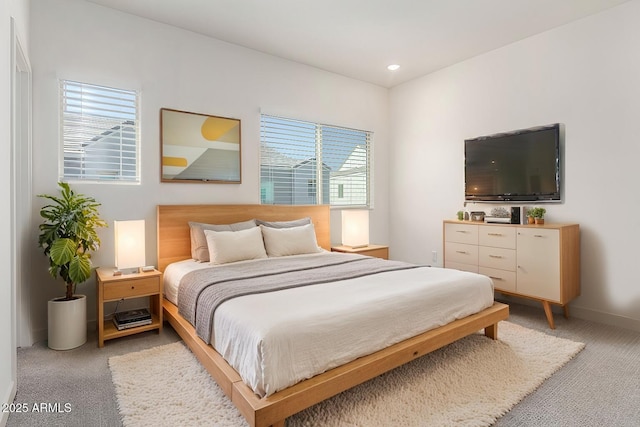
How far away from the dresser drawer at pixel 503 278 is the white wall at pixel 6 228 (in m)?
3.83

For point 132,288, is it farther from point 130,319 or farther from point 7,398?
point 7,398

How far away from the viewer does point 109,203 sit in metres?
3.13

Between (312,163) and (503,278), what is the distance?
8.51ft

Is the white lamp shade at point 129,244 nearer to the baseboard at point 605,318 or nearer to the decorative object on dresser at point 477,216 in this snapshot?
the decorative object on dresser at point 477,216

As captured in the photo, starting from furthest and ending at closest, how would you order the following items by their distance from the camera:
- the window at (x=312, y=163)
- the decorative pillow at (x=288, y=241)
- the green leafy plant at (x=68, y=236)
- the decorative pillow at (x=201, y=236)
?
the window at (x=312, y=163), the decorative pillow at (x=288, y=241), the decorative pillow at (x=201, y=236), the green leafy plant at (x=68, y=236)

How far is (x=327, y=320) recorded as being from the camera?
5.85 ft

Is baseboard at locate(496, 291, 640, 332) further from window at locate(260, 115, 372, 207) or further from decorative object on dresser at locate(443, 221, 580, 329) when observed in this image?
window at locate(260, 115, 372, 207)

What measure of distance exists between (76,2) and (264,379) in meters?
3.47

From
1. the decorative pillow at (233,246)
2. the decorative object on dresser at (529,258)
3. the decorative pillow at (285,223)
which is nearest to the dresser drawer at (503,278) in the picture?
the decorative object on dresser at (529,258)

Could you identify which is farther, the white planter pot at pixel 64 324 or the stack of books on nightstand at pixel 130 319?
the stack of books on nightstand at pixel 130 319

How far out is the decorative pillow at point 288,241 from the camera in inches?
138

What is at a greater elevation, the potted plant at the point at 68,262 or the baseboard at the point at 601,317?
the potted plant at the point at 68,262

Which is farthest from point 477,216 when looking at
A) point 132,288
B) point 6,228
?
point 6,228

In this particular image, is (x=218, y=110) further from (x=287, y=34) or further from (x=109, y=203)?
(x=109, y=203)
